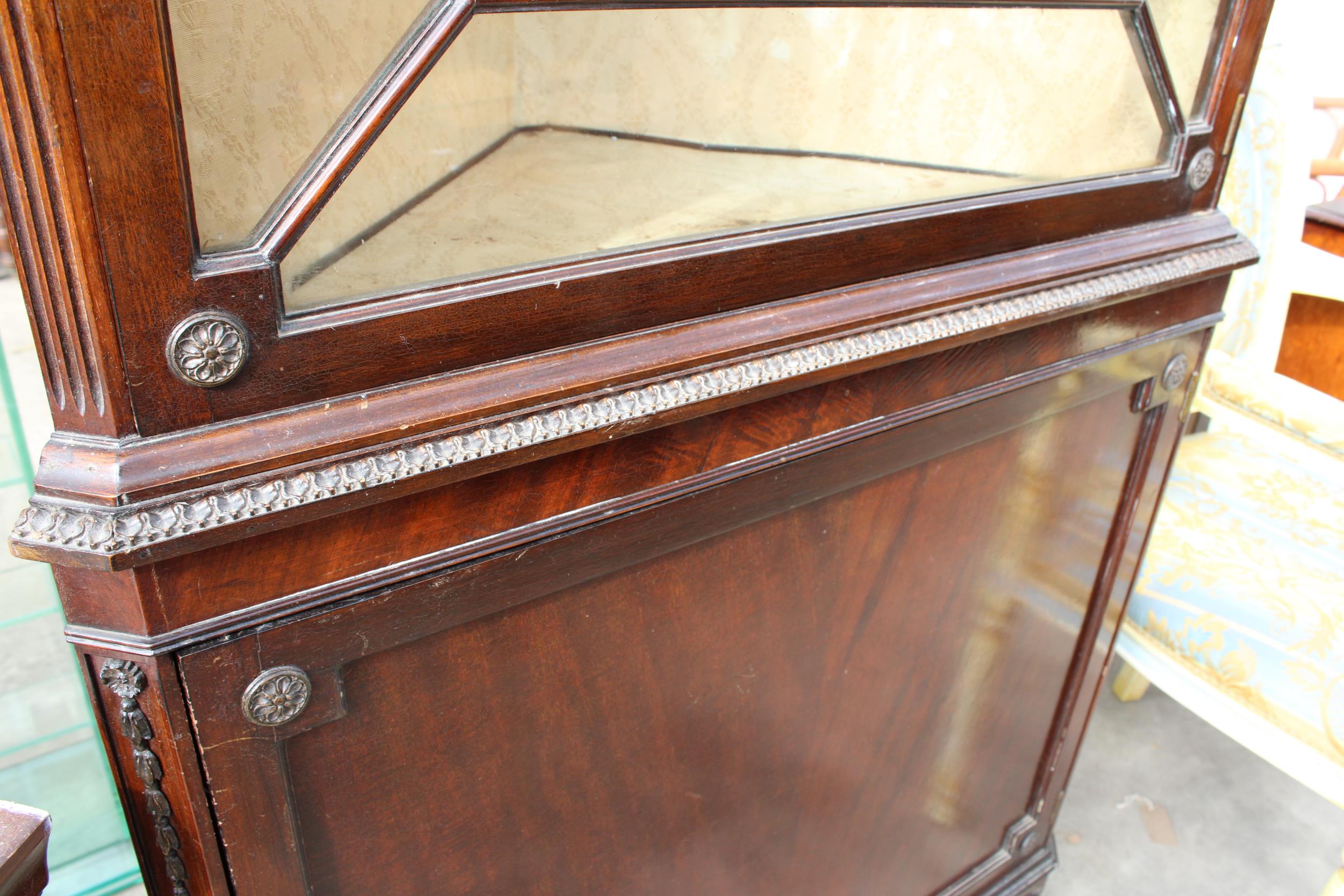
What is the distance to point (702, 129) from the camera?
47 centimetres

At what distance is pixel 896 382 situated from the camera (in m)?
0.53

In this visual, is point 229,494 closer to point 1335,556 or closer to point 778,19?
point 778,19

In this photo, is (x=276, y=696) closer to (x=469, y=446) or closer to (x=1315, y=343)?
(x=469, y=446)

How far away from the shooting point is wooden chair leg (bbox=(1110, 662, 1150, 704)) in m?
1.33

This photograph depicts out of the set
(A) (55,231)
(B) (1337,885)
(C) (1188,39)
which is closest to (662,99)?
(A) (55,231)

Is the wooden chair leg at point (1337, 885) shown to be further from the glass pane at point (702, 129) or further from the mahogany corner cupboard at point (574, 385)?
the glass pane at point (702, 129)

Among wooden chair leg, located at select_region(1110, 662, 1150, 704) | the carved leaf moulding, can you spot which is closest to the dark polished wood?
wooden chair leg, located at select_region(1110, 662, 1150, 704)

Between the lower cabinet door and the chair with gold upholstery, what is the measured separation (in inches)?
3.8

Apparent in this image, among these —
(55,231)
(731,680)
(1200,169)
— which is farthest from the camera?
(1200,169)

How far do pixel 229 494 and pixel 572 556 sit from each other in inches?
6.2

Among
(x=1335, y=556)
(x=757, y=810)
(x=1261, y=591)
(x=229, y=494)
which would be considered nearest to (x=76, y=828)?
(x=757, y=810)

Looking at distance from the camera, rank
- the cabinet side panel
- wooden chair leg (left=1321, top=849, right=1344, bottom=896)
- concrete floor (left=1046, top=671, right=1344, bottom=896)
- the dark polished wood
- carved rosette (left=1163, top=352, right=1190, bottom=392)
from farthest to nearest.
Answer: the dark polished wood → concrete floor (left=1046, top=671, right=1344, bottom=896) → wooden chair leg (left=1321, top=849, right=1344, bottom=896) → carved rosette (left=1163, top=352, right=1190, bottom=392) → the cabinet side panel

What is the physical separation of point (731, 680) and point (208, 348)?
1.15 feet

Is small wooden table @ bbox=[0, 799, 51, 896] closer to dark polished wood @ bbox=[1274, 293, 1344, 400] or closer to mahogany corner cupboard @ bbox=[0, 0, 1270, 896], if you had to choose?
mahogany corner cupboard @ bbox=[0, 0, 1270, 896]
